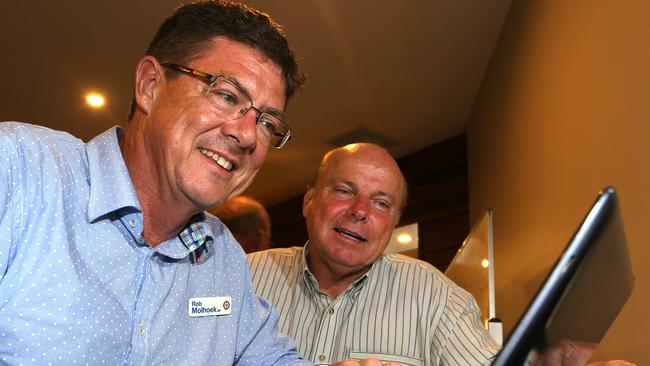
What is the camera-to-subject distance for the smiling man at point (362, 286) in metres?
1.73

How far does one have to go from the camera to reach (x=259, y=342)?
129cm

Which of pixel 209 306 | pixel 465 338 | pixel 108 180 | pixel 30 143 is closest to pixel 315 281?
pixel 465 338

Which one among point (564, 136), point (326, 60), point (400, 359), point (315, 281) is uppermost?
point (326, 60)

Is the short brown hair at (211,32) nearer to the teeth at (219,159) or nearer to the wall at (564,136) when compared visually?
the teeth at (219,159)

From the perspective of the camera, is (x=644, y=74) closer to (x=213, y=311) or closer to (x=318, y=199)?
(x=318, y=199)

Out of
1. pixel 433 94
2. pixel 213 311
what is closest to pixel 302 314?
pixel 213 311

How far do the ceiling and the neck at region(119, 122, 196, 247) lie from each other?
2266mm

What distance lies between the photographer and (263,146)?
1221 mm

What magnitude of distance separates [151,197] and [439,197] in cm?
402

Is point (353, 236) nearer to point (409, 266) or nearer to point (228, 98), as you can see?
point (409, 266)

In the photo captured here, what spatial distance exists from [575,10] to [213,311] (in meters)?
1.74

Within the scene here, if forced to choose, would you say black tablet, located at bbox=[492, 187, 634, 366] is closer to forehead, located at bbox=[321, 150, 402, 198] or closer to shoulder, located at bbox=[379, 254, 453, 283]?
shoulder, located at bbox=[379, 254, 453, 283]

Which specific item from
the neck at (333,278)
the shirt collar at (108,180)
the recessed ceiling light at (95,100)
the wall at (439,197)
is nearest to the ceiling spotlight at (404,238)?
the wall at (439,197)

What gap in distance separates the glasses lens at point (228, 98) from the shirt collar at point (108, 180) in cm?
19
